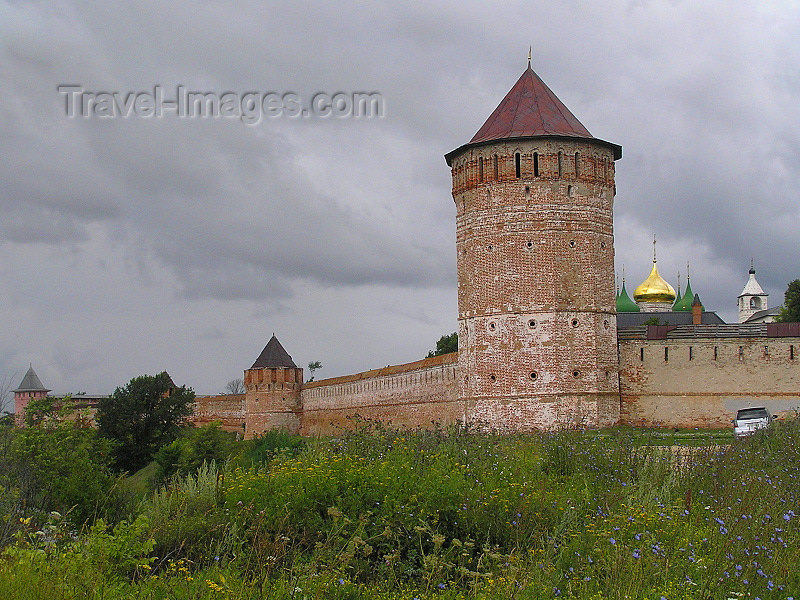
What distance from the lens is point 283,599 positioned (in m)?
6.08

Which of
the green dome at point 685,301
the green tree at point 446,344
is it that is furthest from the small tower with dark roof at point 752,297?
the green tree at point 446,344

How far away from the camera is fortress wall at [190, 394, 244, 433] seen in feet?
179

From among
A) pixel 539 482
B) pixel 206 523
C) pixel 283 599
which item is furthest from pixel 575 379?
pixel 283 599

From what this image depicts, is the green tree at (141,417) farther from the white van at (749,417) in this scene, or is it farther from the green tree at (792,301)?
the green tree at (792,301)

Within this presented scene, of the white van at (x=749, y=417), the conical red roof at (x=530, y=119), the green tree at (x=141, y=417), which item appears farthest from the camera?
the green tree at (x=141, y=417)

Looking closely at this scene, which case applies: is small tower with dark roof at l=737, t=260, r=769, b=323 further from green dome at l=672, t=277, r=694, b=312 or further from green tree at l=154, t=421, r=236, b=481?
green tree at l=154, t=421, r=236, b=481

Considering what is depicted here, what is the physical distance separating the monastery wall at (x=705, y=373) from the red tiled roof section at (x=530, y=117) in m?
6.08

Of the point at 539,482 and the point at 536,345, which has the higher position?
the point at 536,345

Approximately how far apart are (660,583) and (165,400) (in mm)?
37197

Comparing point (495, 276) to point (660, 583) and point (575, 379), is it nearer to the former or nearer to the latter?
point (575, 379)

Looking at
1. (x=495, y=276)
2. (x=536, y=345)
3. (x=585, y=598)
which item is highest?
(x=495, y=276)

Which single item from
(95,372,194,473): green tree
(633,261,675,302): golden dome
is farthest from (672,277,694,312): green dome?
(95,372,194,473): green tree

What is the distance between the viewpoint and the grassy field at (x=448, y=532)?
6.31 meters

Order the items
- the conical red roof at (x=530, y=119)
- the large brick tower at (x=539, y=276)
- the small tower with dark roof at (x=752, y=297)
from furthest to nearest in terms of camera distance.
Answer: the small tower with dark roof at (x=752, y=297) < the conical red roof at (x=530, y=119) < the large brick tower at (x=539, y=276)
